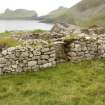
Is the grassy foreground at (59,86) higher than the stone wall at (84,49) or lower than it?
lower

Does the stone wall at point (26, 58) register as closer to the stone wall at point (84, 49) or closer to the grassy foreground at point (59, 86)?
the grassy foreground at point (59, 86)

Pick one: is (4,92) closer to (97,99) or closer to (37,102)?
(37,102)

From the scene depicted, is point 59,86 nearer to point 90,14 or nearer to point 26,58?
point 26,58

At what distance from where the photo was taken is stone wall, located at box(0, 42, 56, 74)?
746 inches

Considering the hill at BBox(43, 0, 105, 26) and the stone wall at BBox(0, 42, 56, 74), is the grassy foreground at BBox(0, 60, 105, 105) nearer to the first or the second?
the stone wall at BBox(0, 42, 56, 74)

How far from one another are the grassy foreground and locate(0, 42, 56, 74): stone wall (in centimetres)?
52

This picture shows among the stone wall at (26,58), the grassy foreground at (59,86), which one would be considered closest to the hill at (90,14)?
the stone wall at (26,58)

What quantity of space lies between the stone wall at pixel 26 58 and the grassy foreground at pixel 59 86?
1.70ft

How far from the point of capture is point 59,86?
16938mm

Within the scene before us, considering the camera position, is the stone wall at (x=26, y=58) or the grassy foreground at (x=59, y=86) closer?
the grassy foreground at (x=59, y=86)

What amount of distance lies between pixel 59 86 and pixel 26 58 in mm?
3414

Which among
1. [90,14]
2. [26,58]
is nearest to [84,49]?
[26,58]

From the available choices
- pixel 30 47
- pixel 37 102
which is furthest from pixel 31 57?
pixel 37 102

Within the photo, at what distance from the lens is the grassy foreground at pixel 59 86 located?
15.0m
